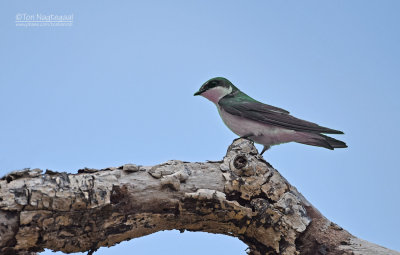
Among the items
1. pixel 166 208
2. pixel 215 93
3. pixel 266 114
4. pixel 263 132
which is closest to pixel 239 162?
pixel 166 208

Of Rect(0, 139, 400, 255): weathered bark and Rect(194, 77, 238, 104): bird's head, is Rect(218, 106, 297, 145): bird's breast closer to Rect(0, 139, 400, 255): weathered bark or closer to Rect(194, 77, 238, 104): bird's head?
Rect(194, 77, 238, 104): bird's head

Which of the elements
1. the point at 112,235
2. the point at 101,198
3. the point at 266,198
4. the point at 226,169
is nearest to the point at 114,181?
the point at 101,198

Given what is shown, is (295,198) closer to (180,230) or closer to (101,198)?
(180,230)

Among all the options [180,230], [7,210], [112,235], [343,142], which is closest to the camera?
[7,210]

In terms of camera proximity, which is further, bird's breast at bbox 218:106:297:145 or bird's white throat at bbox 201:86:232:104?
bird's white throat at bbox 201:86:232:104

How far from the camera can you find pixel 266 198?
3.86 metres

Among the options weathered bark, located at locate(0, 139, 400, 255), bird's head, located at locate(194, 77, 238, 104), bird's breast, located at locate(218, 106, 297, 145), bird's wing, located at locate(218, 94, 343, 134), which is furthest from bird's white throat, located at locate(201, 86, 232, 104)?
weathered bark, located at locate(0, 139, 400, 255)

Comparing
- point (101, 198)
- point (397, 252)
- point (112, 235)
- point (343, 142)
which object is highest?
point (343, 142)

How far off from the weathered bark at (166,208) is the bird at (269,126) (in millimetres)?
1249

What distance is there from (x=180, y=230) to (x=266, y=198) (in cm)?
76

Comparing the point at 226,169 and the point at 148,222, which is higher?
the point at 226,169

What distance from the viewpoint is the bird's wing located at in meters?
5.10

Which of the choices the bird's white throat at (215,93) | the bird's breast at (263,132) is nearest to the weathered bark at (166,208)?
the bird's breast at (263,132)

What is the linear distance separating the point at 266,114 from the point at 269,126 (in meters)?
0.18
